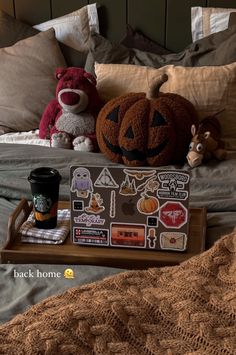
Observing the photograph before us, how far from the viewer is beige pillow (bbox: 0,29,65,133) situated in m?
2.15

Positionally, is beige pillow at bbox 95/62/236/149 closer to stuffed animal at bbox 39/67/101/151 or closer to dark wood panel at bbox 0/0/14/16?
stuffed animal at bbox 39/67/101/151

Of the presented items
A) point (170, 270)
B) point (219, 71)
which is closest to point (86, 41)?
point (219, 71)

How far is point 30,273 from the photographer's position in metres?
1.16

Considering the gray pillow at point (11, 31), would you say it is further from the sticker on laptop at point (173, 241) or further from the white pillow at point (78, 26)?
the sticker on laptop at point (173, 241)

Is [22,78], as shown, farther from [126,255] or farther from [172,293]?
[172,293]

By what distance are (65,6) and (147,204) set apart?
147cm

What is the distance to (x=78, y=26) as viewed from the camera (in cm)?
234

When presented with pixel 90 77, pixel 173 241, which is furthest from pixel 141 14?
pixel 173 241

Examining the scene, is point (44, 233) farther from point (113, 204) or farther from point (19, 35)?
point (19, 35)

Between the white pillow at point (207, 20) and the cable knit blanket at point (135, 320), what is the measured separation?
147 cm

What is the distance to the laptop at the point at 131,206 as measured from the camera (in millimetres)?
1206

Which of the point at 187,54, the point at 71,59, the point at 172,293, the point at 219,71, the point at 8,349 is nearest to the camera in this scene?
the point at 8,349

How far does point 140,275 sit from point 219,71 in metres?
1.13

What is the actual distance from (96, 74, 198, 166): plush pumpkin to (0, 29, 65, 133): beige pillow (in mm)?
472
